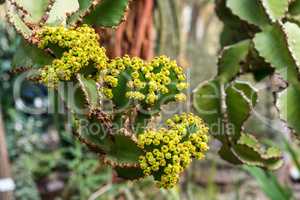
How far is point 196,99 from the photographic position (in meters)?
1.07

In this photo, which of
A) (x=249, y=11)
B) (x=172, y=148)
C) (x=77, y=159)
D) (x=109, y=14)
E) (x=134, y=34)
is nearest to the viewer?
(x=172, y=148)

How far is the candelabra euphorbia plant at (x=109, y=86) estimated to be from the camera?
686 mm

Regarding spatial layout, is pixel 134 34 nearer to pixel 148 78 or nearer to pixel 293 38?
pixel 293 38

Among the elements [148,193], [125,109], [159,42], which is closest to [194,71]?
[148,193]

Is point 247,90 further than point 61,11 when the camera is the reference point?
Yes

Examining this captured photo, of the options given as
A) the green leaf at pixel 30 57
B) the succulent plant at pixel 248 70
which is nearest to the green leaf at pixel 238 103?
the succulent plant at pixel 248 70

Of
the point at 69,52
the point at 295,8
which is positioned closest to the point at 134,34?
the point at 295,8

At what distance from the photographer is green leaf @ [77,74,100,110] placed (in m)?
0.70

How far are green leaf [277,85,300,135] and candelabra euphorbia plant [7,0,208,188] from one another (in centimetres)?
25

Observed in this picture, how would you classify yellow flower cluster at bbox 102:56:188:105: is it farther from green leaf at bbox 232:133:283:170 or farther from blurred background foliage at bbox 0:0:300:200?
blurred background foliage at bbox 0:0:300:200

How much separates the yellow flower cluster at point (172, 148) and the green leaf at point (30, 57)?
6.2 inches

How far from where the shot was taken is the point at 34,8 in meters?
0.75

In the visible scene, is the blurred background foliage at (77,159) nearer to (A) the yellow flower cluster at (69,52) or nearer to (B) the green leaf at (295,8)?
(B) the green leaf at (295,8)

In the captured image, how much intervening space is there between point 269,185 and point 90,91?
2.70 feet
